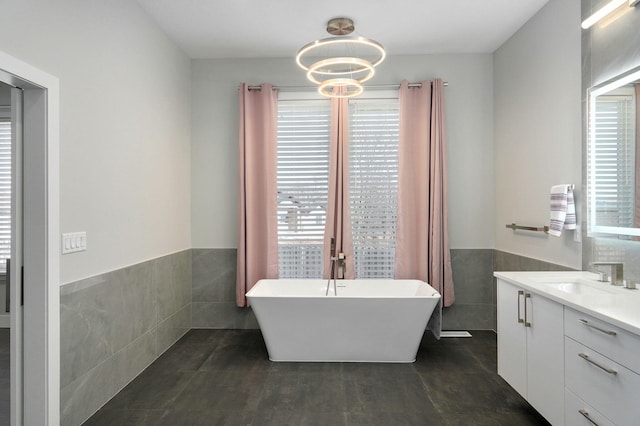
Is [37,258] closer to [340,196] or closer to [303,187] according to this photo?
[303,187]

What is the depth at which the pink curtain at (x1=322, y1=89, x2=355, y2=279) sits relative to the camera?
12.9ft

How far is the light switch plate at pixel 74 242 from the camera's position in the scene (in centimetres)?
217

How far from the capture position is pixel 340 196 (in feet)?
13.0

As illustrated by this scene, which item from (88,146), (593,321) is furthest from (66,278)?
(593,321)

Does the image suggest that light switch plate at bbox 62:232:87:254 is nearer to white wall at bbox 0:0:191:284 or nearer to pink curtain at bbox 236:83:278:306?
white wall at bbox 0:0:191:284

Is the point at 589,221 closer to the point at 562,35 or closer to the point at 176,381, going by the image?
the point at 562,35

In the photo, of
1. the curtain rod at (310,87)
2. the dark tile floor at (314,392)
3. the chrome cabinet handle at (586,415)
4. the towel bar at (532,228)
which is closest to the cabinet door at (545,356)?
the chrome cabinet handle at (586,415)

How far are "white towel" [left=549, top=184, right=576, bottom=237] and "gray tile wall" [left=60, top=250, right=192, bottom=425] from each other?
3138mm

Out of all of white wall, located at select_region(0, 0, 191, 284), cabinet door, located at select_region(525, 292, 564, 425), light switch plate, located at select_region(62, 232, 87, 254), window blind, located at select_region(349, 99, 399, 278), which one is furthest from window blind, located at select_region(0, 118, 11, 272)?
cabinet door, located at select_region(525, 292, 564, 425)

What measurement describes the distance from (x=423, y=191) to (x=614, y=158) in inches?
67.4

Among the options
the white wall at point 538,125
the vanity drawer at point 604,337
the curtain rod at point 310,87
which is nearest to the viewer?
the vanity drawer at point 604,337

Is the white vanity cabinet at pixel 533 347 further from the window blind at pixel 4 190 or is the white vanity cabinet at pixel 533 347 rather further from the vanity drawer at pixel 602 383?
the window blind at pixel 4 190

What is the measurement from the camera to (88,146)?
2.39 meters

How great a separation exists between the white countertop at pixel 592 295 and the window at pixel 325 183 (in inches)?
64.2
